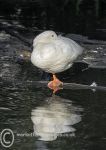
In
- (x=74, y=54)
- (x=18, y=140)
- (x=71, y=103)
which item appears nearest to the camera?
(x=18, y=140)

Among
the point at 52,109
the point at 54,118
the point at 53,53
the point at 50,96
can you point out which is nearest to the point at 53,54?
the point at 53,53

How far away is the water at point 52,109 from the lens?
23.0 feet

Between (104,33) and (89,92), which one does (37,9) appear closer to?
(104,33)

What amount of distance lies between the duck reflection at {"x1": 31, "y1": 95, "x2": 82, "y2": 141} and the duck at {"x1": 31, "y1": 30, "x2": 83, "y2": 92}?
2.55 ft

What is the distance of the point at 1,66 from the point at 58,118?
3.47m

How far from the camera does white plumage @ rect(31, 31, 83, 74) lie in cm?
954

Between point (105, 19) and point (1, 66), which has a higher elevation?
point (105, 19)

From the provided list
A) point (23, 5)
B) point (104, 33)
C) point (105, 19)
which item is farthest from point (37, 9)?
point (104, 33)

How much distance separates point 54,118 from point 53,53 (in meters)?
1.89

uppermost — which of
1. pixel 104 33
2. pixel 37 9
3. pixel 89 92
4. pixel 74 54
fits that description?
pixel 37 9

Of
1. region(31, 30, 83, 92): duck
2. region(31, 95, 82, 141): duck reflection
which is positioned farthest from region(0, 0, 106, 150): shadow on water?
region(31, 30, 83, 92): duck

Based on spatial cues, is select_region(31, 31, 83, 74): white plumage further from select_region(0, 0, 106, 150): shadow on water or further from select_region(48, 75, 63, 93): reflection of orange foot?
select_region(0, 0, 106, 150): shadow on water

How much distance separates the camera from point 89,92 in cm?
934

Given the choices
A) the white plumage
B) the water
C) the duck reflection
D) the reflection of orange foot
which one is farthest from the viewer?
the reflection of orange foot
